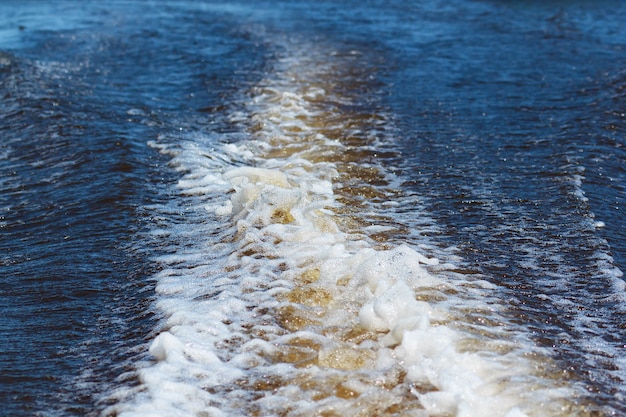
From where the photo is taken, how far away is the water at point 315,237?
13.3 ft

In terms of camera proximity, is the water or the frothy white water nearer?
the frothy white water

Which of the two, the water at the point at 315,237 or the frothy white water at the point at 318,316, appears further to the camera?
the water at the point at 315,237

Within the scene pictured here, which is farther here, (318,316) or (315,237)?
(315,237)

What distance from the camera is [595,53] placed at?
1297cm

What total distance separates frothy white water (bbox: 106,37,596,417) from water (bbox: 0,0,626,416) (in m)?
0.02

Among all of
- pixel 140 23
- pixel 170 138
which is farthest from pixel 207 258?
pixel 140 23

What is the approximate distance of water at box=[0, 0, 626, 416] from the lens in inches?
160

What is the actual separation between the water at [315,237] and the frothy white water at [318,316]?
0.02 m

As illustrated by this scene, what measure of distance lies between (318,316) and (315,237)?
1.15 m

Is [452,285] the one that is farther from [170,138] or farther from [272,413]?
[170,138]

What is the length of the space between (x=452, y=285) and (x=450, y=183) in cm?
223

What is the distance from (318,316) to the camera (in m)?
4.72

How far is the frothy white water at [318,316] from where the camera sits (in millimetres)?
3887

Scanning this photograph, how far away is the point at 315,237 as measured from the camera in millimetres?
5781
